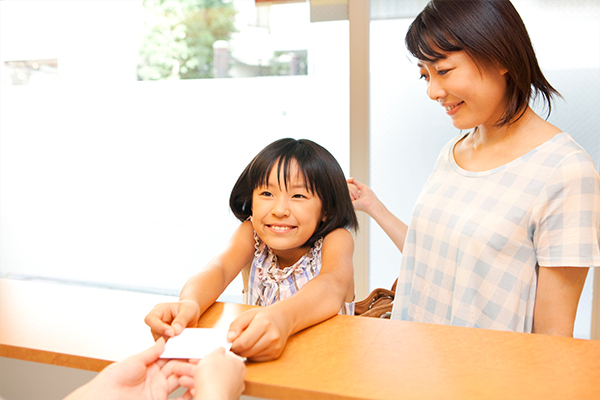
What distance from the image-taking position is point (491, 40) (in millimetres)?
1114

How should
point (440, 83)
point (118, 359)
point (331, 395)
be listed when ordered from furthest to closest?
1. point (440, 83)
2. point (118, 359)
3. point (331, 395)

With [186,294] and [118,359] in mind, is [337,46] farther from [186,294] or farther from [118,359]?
[118,359]

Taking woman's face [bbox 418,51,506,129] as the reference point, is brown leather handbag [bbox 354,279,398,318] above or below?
below

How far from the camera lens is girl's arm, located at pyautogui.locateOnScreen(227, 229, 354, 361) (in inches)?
26.0

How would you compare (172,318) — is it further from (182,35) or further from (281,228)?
(182,35)

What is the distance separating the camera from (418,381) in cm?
59

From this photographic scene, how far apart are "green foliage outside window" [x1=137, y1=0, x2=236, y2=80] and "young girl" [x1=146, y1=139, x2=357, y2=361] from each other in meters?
1.84

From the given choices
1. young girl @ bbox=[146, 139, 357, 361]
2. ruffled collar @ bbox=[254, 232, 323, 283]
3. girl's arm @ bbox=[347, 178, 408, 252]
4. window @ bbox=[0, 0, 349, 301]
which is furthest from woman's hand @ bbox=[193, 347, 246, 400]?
window @ bbox=[0, 0, 349, 301]

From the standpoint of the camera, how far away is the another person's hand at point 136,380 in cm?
57

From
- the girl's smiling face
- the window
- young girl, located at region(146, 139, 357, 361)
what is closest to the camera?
young girl, located at region(146, 139, 357, 361)

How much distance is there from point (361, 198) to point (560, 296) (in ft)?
2.46

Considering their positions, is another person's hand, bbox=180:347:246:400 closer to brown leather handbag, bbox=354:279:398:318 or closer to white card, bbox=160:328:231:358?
white card, bbox=160:328:231:358

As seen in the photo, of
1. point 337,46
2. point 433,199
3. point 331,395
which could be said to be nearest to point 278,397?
point 331,395

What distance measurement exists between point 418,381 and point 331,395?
0.12m
